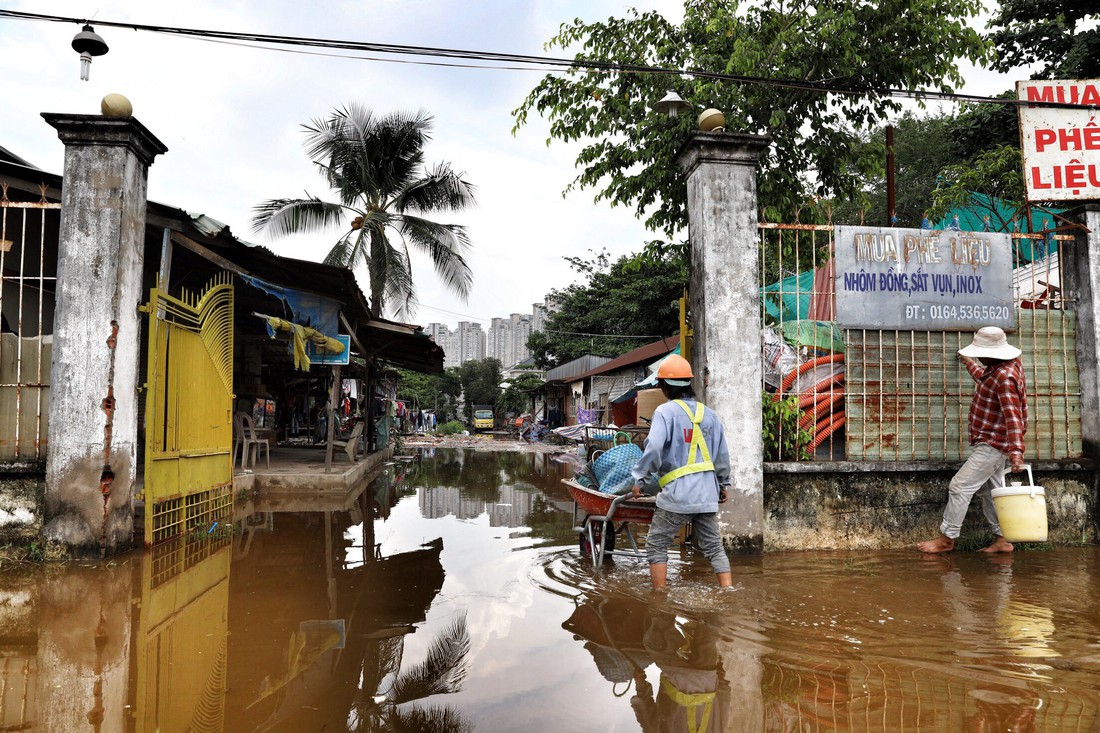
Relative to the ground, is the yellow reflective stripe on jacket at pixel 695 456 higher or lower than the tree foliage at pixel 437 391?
lower

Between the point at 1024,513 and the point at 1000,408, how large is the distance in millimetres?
904

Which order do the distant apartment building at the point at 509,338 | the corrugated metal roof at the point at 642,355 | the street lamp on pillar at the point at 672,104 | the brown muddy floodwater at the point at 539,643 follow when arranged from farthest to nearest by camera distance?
the distant apartment building at the point at 509,338 < the corrugated metal roof at the point at 642,355 < the street lamp on pillar at the point at 672,104 < the brown muddy floodwater at the point at 539,643

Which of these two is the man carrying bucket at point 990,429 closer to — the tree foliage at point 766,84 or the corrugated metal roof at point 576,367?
the tree foliage at point 766,84

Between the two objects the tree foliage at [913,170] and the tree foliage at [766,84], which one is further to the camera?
the tree foliage at [913,170]

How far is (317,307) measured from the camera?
1088 centimetres

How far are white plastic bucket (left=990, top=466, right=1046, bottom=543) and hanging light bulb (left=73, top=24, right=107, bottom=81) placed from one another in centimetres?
929

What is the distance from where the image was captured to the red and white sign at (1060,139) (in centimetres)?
691

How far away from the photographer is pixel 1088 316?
270 inches

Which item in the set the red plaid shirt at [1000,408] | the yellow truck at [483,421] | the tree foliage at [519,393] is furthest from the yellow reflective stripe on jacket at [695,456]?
the yellow truck at [483,421]

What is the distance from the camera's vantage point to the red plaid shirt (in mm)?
5844

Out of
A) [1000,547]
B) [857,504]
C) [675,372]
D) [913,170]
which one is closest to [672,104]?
[675,372]

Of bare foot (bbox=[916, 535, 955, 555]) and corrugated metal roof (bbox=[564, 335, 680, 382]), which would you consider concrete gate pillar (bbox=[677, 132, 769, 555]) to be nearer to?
bare foot (bbox=[916, 535, 955, 555])

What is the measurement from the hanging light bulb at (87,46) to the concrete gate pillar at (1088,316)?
9.86 meters

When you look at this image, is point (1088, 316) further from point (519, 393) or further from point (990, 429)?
point (519, 393)
